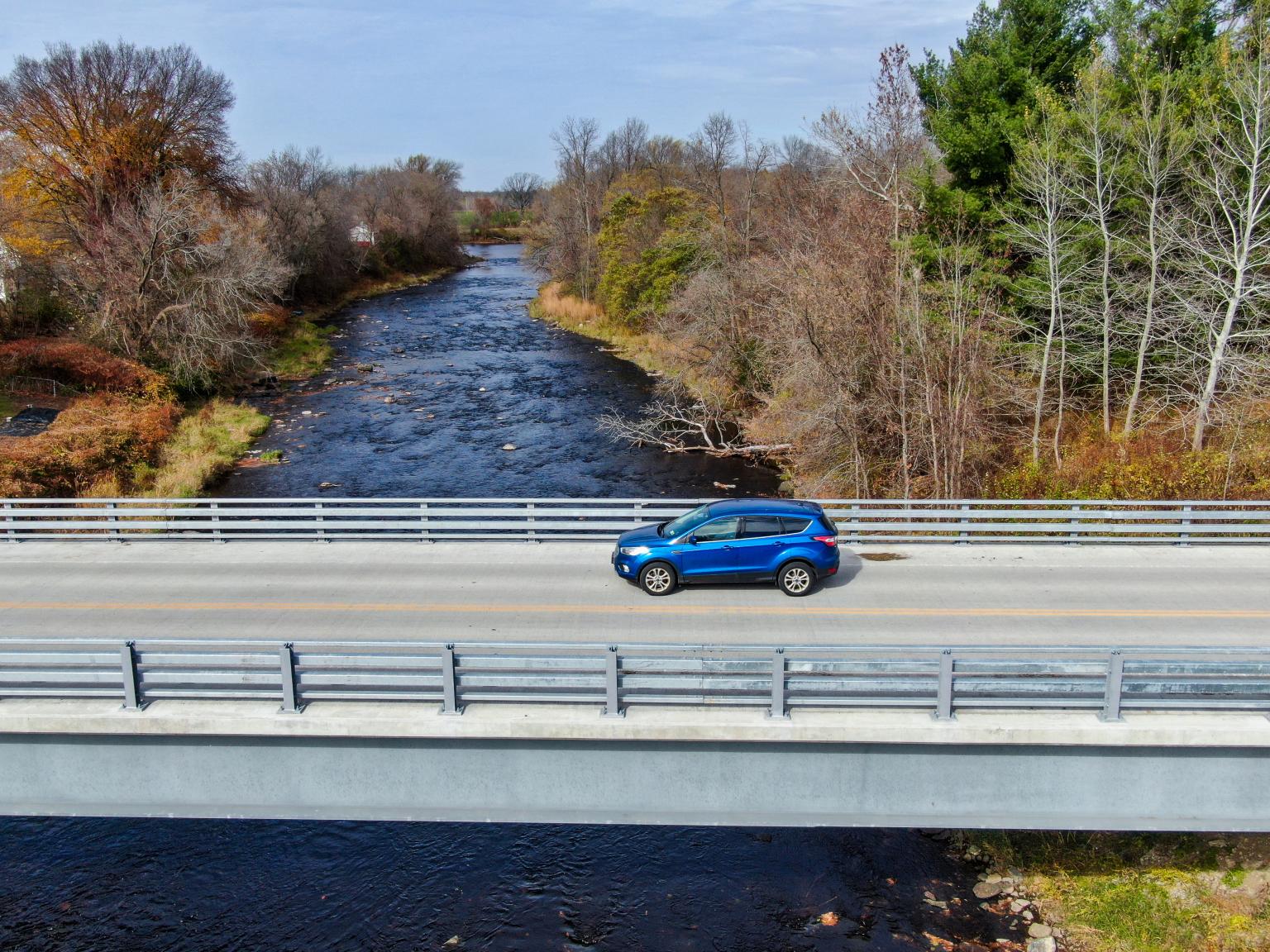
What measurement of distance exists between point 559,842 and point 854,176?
72.1 feet

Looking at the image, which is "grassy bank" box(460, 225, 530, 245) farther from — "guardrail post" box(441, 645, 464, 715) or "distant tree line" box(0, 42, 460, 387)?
"guardrail post" box(441, 645, 464, 715)

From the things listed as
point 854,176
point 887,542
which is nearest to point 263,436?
point 854,176

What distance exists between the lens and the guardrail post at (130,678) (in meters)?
10.7

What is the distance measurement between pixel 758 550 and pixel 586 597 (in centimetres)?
284

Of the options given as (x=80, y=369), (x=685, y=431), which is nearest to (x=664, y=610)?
(x=685, y=431)

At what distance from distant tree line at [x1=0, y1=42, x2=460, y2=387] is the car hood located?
32.7 meters

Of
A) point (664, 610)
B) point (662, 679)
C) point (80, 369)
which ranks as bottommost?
point (664, 610)

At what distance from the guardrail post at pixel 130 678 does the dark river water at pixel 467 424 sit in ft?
64.8

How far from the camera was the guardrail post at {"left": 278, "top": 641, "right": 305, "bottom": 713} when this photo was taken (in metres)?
10.6

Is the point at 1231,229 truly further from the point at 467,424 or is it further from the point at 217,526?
the point at 467,424

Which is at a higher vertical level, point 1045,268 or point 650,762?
point 1045,268

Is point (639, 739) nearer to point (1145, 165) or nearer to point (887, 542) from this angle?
point (887, 542)

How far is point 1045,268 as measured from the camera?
28.3 metres

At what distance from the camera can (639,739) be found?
1050cm
